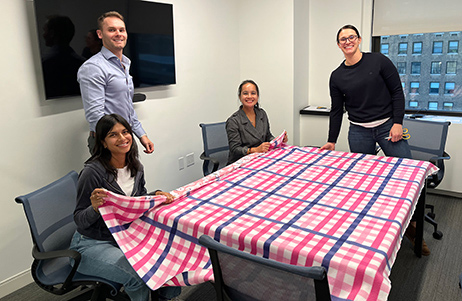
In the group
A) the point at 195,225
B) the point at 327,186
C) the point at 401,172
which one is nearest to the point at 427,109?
the point at 401,172

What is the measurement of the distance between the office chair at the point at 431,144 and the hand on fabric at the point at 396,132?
17.7 inches

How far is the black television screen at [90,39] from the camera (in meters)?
2.50

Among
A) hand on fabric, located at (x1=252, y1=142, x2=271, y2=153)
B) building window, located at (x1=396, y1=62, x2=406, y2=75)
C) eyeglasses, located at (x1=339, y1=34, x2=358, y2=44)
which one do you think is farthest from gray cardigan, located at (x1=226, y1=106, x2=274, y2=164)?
building window, located at (x1=396, y1=62, x2=406, y2=75)

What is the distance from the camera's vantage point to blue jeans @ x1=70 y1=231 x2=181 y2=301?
1.73 metres

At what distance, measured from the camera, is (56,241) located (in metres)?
1.91

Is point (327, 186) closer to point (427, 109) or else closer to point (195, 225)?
point (195, 225)

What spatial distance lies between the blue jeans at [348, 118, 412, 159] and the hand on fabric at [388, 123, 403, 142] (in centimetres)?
6

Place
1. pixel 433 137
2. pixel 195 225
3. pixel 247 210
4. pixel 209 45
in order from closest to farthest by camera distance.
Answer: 1. pixel 195 225
2. pixel 247 210
3. pixel 433 137
4. pixel 209 45

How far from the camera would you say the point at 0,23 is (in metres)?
2.31

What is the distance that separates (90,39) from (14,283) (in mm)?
1785

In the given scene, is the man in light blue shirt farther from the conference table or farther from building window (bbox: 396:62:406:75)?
building window (bbox: 396:62:406:75)

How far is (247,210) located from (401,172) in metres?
1.04

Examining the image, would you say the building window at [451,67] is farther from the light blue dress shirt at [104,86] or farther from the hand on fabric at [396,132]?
the light blue dress shirt at [104,86]

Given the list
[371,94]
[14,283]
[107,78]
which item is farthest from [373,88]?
[14,283]
